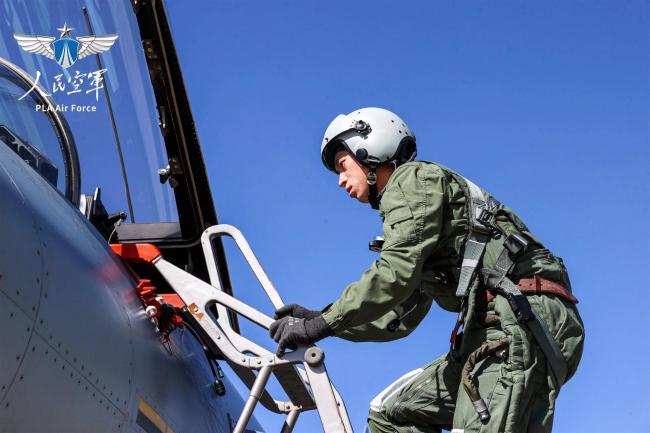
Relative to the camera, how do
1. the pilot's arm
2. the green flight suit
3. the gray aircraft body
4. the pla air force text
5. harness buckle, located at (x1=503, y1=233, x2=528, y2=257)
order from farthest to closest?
1. the pla air force text
2. harness buckle, located at (x1=503, y1=233, x2=528, y2=257)
3. the pilot's arm
4. the green flight suit
5. the gray aircraft body

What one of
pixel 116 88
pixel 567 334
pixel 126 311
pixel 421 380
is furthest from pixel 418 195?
pixel 116 88

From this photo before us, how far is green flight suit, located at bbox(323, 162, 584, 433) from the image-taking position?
3650 millimetres

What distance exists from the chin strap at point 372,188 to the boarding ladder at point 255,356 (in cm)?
87

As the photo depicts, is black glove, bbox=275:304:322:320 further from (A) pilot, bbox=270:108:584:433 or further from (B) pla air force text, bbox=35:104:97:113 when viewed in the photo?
(B) pla air force text, bbox=35:104:97:113

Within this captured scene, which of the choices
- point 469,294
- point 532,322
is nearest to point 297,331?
point 469,294

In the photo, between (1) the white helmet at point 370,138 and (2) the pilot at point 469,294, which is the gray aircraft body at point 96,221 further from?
(1) the white helmet at point 370,138

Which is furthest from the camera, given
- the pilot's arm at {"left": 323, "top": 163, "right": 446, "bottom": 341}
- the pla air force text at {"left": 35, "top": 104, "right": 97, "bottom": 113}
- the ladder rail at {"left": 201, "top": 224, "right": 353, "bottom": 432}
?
the pla air force text at {"left": 35, "top": 104, "right": 97, "bottom": 113}

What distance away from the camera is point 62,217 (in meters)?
3.63

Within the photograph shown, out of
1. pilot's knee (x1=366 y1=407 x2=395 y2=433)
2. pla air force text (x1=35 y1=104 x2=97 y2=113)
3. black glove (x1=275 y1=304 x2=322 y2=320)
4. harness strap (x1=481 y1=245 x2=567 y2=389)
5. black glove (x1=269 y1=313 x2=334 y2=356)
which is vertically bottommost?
pilot's knee (x1=366 y1=407 x2=395 y2=433)

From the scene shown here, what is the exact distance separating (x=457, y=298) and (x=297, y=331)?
951mm

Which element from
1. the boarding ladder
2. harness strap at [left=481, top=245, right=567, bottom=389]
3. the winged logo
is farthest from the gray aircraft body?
harness strap at [left=481, top=245, right=567, bottom=389]

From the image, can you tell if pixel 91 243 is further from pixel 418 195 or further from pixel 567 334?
pixel 567 334

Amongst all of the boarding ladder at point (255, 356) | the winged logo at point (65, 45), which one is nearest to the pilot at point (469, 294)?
the boarding ladder at point (255, 356)

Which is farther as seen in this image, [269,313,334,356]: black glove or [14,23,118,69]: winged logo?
[14,23,118,69]: winged logo
